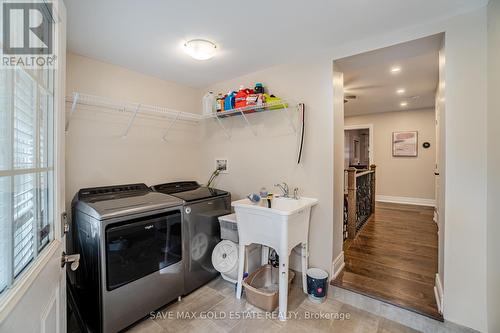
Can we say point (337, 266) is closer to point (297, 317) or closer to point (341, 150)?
point (297, 317)

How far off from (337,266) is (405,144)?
4421 millimetres

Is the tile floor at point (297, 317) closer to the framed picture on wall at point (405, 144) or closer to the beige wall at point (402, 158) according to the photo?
the beige wall at point (402, 158)

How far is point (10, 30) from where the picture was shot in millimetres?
602

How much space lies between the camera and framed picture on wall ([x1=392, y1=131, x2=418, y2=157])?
5.18m

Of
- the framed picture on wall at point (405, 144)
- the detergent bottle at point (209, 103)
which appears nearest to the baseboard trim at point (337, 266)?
the detergent bottle at point (209, 103)

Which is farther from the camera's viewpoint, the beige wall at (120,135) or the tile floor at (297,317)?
the beige wall at (120,135)

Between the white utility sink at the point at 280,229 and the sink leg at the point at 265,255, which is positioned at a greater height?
the white utility sink at the point at 280,229

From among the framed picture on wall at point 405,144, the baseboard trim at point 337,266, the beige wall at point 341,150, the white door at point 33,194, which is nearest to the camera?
the white door at point 33,194

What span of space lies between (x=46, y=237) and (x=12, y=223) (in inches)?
9.7

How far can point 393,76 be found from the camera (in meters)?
2.99

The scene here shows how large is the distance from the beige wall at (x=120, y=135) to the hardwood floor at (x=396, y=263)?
7.06 ft

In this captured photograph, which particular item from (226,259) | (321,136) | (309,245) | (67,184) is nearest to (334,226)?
(309,245)

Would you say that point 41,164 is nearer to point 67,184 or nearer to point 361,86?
point 67,184

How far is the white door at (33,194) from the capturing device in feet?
1.90
